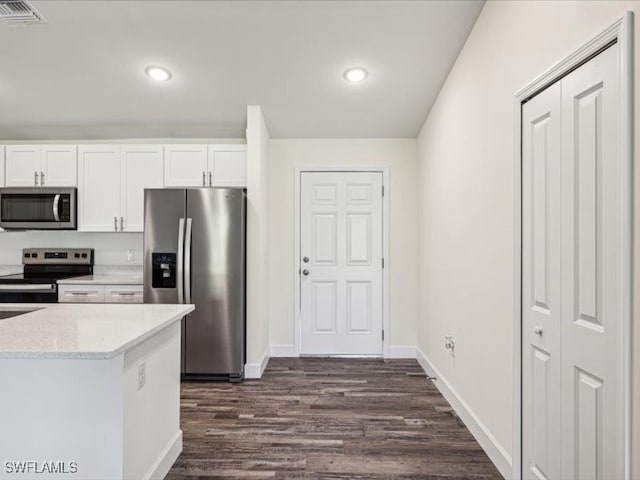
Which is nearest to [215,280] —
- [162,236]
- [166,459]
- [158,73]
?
[162,236]

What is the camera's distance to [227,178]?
12.8 ft

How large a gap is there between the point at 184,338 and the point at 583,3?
3.44 meters

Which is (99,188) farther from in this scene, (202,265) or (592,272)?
(592,272)

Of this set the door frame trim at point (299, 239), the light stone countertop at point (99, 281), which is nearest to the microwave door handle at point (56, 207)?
the light stone countertop at point (99, 281)

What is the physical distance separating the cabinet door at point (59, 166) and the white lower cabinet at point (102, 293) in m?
1.03

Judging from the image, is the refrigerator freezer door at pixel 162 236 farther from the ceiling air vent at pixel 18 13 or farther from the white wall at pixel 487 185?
the white wall at pixel 487 185

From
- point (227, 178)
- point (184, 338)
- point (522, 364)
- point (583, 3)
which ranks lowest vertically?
point (184, 338)

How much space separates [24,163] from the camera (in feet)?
13.0

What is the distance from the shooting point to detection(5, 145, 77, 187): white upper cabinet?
13.0 ft

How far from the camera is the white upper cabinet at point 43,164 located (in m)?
3.96

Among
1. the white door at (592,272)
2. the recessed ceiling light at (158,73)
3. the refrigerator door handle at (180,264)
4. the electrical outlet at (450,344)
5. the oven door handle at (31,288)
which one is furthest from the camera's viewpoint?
the oven door handle at (31,288)

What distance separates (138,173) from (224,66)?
143 centimetres

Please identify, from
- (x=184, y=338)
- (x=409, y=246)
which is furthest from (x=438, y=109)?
(x=184, y=338)

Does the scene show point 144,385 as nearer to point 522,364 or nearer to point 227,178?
point 522,364
